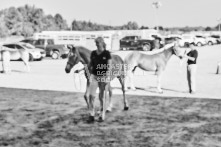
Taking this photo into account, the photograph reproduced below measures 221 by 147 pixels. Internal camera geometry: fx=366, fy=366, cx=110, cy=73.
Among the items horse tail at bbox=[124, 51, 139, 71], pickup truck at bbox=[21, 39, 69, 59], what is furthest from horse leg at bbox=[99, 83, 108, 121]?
pickup truck at bbox=[21, 39, 69, 59]

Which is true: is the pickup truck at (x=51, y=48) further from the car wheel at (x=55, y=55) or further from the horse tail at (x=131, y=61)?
the horse tail at (x=131, y=61)

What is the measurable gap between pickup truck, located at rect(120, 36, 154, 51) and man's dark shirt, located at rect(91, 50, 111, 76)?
115 feet

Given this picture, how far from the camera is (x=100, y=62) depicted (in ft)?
29.4

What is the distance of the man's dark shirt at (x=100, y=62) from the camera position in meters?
8.94

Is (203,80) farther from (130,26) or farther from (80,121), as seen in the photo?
(130,26)

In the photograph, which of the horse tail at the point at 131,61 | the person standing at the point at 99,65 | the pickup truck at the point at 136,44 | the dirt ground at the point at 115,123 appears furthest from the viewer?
the pickup truck at the point at 136,44

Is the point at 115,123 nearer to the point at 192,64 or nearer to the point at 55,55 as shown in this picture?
the point at 192,64

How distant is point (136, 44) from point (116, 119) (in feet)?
117

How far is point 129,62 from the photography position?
15383 mm

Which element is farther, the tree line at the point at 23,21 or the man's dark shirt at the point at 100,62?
the tree line at the point at 23,21

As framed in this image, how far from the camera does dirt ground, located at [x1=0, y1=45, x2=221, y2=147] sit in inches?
312

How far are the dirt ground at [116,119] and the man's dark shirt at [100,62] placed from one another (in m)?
1.38

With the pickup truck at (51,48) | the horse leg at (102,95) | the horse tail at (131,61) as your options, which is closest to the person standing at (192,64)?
the horse tail at (131,61)

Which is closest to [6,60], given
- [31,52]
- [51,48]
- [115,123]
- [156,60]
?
[31,52]
